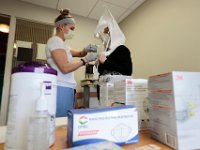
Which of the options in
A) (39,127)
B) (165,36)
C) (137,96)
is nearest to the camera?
(39,127)

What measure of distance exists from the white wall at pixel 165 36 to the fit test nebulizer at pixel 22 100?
4.86ft

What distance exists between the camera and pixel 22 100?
1.14 ft

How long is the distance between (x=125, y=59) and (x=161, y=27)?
3.16ft

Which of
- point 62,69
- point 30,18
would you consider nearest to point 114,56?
point 62,69

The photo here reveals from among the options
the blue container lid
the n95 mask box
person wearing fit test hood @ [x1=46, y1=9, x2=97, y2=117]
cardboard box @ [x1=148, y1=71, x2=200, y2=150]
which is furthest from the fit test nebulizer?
person wearing fit test hood @ [x1=46, y1=9, x2=97, y2=117]

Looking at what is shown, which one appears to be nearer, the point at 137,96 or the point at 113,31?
the point at 137,96

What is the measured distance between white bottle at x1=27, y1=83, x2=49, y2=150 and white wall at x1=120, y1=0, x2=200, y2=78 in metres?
1.48

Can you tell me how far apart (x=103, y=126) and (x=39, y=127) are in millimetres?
176

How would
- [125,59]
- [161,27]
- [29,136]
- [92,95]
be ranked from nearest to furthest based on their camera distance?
[29,136]
[125,59]
[161,27]
[92,95]

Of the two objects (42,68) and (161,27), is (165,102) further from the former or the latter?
(161,27)

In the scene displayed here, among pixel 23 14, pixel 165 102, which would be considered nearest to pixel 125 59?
pixel 165 102

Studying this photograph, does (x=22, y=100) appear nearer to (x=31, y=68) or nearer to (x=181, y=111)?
(x=31, y=68)

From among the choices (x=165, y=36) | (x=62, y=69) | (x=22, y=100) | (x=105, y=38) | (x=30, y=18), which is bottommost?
(x=22, y=100)

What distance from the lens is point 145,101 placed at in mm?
643
